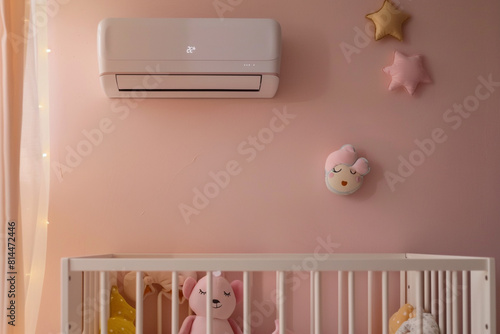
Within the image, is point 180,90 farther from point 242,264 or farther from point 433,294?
point 433,294

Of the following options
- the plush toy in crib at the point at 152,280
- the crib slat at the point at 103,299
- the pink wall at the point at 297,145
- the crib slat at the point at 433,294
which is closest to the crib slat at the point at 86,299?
the crib slat at the point at 103,299

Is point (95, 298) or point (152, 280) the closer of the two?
point (95, 298)

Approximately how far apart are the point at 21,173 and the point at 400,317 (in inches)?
59.5

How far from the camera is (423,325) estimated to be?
220 centimetres

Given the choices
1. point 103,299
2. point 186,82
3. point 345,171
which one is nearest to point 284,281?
point 103,299

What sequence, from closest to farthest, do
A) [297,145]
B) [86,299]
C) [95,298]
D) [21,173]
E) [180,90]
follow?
[86,299] → [95,298] → [21,173] → [180,90] → [297,145]

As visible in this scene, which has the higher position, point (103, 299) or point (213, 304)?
point (103, 299)

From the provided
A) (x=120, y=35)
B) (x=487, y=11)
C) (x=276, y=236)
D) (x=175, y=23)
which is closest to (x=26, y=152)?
(x=120, y=35)

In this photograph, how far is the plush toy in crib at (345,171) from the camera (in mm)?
2521

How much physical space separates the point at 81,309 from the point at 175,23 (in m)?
1.12

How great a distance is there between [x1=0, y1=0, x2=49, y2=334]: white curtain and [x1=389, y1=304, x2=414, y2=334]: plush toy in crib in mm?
1340

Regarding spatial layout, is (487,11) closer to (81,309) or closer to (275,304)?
(275,304)

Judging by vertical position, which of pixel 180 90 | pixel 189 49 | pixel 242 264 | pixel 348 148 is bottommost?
pixel 242 264

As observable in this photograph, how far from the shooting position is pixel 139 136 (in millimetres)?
2607
